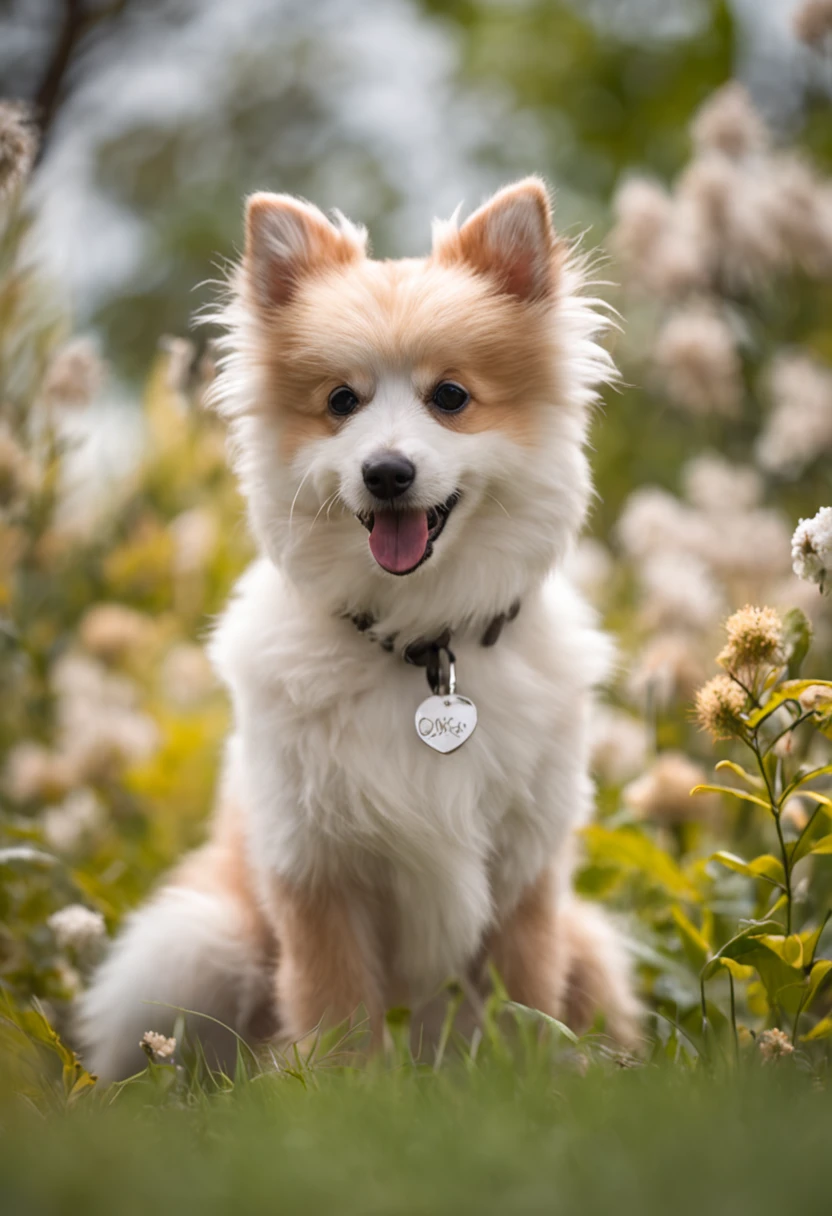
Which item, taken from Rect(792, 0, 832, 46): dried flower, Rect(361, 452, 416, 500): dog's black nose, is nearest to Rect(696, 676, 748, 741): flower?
Rect(361, 452, 416, 500): dog's black nose

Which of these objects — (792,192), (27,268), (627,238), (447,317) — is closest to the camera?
(447,317)

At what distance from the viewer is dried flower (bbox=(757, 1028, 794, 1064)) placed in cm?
189

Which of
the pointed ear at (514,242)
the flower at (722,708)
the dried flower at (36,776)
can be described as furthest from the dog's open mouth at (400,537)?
the dried flower at (36,776)

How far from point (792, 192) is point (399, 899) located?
293 centimetres

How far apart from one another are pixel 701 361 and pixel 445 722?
2.28 meters

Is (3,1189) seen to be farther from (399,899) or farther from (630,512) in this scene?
(630,512)

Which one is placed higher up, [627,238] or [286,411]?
[627,238]

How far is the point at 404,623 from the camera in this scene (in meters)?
2.44

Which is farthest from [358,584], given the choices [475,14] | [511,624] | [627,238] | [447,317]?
[475,14]

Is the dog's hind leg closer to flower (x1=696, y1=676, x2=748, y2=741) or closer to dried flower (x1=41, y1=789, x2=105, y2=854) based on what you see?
dried flower (x1=41, y1=789, x2=105, y2=854)

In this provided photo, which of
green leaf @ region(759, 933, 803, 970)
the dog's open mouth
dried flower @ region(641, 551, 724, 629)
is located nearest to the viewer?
green leaf @ region(759, 933, 803, 970)

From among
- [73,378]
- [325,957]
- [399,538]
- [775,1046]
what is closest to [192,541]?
[73,378]

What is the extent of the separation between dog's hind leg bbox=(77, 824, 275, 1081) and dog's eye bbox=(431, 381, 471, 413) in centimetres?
125

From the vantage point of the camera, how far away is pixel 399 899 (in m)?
2.44
